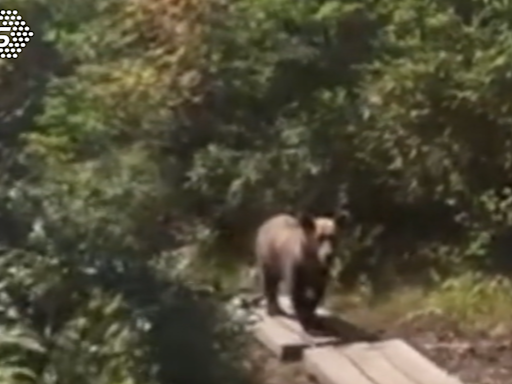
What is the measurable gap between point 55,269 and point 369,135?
347 centimetres

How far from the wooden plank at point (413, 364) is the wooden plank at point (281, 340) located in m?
0.34

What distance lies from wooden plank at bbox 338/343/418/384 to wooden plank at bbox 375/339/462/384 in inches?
1.1

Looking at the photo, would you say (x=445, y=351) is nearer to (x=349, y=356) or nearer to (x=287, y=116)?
(x=349, y=356)

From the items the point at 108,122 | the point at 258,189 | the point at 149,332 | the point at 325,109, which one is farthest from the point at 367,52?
the point at 149,332

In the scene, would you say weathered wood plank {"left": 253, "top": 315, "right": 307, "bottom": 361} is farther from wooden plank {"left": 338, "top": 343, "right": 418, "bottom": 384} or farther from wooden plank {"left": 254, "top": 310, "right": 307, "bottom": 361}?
wooden plank {"left": 338, "top": 343, "right": 418, "bottom": 384}

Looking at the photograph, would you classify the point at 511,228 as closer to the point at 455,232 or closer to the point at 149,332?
the point at 455,232

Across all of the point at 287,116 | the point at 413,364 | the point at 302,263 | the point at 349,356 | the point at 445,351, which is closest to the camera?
the point at 413,364

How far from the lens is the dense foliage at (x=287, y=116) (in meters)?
7.26

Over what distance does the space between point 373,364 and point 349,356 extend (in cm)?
17

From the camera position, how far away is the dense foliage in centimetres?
726

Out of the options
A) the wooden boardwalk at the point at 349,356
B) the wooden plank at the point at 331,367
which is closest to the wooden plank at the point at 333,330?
the wooden boardwalk at the point at 349,356

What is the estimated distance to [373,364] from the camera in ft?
17.7

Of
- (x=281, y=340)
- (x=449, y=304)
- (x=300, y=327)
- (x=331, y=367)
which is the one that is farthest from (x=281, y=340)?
(x=449, y=304)

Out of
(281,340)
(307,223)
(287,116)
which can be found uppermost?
(287,116)
